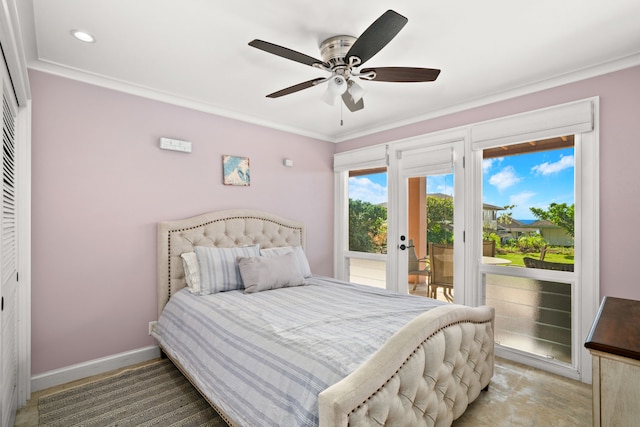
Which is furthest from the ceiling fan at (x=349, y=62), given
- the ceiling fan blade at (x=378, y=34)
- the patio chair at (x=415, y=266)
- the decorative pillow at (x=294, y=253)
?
the patio chair at (x=415, y=266)

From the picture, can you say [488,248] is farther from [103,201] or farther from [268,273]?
[103,201]

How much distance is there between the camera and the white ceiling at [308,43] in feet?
5.97

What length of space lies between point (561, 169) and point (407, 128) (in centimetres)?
160

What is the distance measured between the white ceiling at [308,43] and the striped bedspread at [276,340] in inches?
72.0

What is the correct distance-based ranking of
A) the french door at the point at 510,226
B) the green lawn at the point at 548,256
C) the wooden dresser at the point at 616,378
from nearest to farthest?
the wooden dresser at the point at 616,378, the french door at the point at 510,226, the green lawn at the point at 548,256

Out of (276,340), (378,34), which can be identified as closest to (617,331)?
(276,340)

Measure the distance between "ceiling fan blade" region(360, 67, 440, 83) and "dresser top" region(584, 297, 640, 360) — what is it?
4.98ft

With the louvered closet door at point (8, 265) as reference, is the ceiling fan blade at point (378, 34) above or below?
above

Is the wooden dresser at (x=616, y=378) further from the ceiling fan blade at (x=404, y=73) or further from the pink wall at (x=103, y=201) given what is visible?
the pink wall at (x=103, y=201)

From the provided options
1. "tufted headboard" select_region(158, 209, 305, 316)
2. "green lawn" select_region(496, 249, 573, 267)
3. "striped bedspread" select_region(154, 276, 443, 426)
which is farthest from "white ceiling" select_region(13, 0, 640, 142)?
"striped bedspread" select_region(154, 276, 443, 426)

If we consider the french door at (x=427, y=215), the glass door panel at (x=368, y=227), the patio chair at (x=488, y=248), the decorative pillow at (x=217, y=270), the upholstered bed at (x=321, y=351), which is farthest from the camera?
the glass door panel at (x=368, y=227)

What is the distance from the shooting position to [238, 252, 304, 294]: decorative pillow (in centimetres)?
288

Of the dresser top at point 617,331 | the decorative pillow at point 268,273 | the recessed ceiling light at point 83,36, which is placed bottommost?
the decorative pillow at point 268,273

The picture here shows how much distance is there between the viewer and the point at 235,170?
356 centimetres
